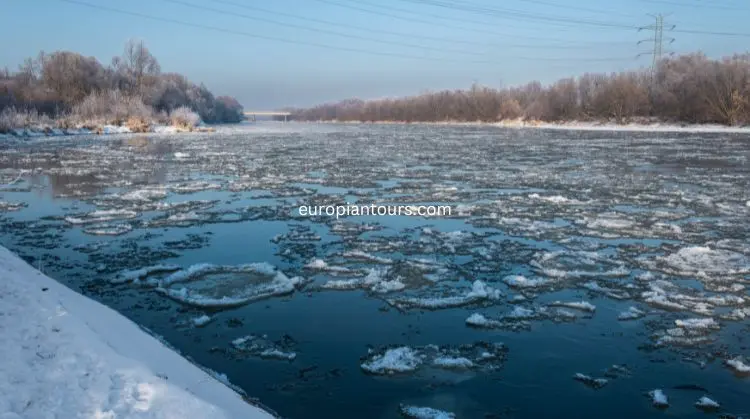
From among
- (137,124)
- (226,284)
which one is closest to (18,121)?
(137,124)

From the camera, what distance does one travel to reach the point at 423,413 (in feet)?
13.7

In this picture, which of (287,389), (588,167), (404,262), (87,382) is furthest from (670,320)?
(588,167)

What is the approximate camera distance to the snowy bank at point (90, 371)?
136 inches

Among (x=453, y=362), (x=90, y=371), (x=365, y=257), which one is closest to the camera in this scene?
(x=90, y=371)

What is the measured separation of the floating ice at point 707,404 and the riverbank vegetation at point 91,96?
43619mm

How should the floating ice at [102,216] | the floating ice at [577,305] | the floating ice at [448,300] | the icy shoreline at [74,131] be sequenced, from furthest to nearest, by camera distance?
1. the icy shoreline at [74,131]
2. the floating ice at [102,216]
3. the floating ice at [448,300]
4. the floating ice at [577,305]

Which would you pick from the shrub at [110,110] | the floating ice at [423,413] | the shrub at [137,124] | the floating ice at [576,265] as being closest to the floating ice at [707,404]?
the floating ice at [423,413]

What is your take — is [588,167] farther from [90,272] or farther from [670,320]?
[90,272]

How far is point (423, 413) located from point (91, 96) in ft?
204

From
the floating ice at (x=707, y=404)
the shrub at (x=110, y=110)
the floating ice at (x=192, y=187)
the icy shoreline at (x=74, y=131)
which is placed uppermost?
the shrub at (x=110, y=110)

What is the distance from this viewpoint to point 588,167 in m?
19.9

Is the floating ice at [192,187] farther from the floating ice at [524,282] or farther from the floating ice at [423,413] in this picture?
the floating ice at [423,413]

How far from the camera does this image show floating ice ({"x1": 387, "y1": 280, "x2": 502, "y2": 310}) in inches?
254

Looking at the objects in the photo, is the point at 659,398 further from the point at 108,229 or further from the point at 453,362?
the point at 108,229
